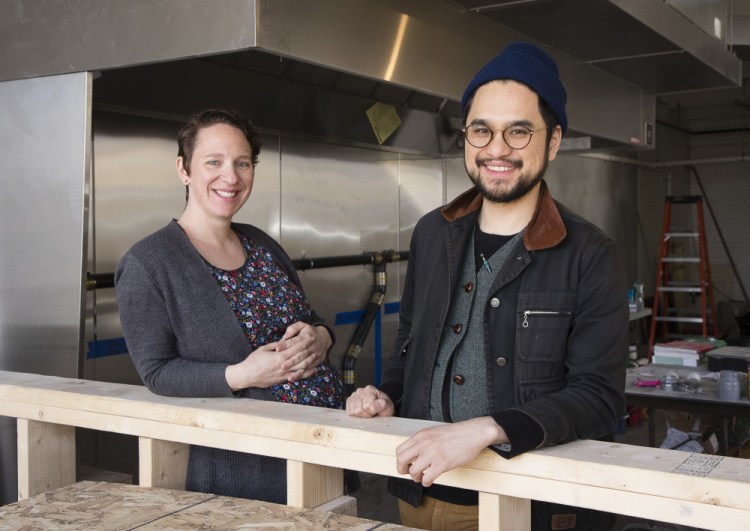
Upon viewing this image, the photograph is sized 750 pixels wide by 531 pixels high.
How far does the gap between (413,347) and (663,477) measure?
0.54 meters

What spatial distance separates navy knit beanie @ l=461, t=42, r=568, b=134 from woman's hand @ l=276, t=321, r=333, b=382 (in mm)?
→ 596

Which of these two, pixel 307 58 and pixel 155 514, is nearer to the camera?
pixel 155 514

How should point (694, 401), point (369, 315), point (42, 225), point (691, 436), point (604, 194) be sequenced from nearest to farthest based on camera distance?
point (42, 225) → point (694, 401) → point (691, 436) → point (369, 315) → point (604, 194)

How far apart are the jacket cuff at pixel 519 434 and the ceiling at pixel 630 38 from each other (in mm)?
1811

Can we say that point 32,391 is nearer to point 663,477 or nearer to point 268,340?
point 268,340

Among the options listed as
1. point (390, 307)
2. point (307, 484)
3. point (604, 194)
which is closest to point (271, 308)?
point (307, 484)

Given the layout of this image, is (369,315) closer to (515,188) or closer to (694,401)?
(694,401)

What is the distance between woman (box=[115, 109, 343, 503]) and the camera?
1.46 meters

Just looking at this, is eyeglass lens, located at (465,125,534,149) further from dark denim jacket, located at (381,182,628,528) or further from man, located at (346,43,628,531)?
dark denim jacket, located at (381,182,628,528)

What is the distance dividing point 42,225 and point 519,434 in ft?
4.78

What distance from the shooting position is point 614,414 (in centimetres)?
120

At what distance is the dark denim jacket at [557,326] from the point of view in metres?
1.19

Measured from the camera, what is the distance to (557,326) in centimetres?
123

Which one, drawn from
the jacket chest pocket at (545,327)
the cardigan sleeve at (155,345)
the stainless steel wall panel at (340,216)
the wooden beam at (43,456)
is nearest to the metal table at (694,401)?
the stainless steel wall panel at (340,216)
